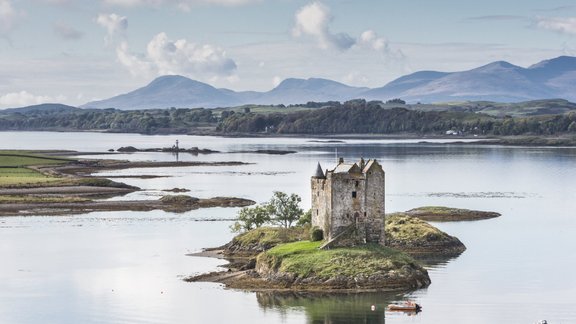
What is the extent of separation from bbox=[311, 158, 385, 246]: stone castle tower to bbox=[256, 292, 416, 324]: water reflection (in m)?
6.93

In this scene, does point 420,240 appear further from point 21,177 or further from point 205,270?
point 21,177

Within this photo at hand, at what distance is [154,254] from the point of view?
99.9 meters

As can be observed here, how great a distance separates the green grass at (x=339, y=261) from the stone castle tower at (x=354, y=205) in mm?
1337

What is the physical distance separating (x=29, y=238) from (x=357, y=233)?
4187 cm

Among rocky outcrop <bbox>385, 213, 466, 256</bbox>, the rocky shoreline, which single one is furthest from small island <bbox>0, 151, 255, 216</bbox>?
the rocky shoreline

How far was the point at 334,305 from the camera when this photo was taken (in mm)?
75062

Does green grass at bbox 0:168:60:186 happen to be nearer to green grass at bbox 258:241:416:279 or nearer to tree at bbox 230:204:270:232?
tree at bbox 230:204:270:232

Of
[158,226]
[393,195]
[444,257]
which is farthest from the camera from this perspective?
[393,195]

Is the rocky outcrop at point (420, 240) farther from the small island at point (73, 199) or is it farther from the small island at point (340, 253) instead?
the small island at point (73, 199)

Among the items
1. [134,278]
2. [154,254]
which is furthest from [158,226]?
[134,278]

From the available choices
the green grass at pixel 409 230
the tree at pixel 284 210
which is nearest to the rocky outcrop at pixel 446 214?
the green grass at pixel 409 230

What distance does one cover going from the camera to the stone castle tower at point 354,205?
8381cm

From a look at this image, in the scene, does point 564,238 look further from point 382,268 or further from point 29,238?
point 29,238

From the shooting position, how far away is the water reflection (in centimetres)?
7156
